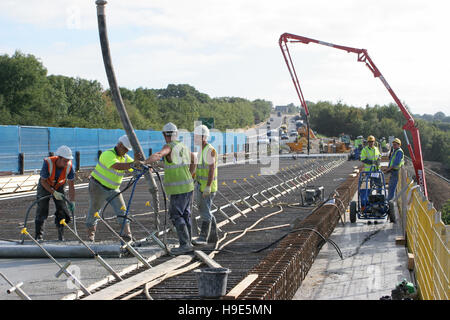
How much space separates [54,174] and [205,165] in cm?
258

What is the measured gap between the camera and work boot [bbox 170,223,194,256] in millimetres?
10180

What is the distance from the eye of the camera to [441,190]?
4519 centimetres

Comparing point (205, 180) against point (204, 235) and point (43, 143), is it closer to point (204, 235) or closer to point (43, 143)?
point (204, 235)

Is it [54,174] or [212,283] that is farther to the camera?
[54,174]

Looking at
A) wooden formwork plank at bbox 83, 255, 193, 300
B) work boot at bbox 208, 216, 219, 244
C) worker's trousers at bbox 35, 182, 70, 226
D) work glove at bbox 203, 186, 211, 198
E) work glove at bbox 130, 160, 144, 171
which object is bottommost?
wooden formwork plank at bbox 83, 255, 193, 300

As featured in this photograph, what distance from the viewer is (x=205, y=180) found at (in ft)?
36.4

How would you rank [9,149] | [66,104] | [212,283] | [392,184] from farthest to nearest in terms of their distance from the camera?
1. [66,104]
2. [9,149]
3. [392,184]
4. [212,283]

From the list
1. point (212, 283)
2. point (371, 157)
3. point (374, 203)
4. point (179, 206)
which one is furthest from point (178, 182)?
point (371, 157)

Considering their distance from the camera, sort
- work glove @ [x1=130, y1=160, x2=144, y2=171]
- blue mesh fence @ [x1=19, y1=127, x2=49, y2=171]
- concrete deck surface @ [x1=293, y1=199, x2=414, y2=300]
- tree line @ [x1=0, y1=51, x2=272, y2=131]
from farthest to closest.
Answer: tree line @ [x1=0, y1=51, x2=272, y2=131], blue mesh fence @ [x1=19, y1=127, x2=49, y2=171], work glove @ [x1=130, y1=160, x2=144, y2=171], concrete deck surface @ [x1=293, y1=199, x2=414, y2=300]

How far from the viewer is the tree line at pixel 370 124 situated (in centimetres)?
11256

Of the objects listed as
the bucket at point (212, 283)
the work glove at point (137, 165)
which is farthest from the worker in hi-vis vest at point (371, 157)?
the bucket at point (212, 283)

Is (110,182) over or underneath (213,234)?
over

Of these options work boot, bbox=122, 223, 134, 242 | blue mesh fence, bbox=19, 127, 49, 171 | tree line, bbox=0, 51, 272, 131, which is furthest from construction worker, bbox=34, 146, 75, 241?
tree line, bbox=0, 51, 272, 131

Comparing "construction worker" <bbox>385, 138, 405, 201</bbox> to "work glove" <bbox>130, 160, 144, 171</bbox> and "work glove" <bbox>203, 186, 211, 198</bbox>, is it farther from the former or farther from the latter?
"work glove" <bbox>130, 160, 144, 171</bbox>
